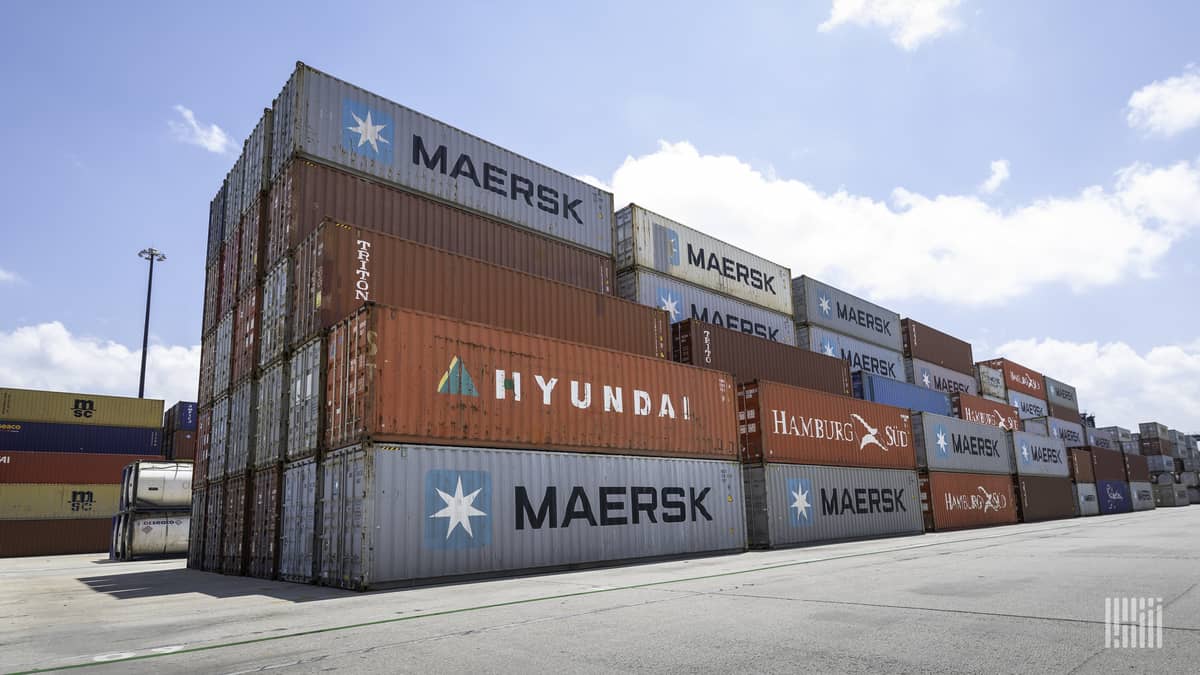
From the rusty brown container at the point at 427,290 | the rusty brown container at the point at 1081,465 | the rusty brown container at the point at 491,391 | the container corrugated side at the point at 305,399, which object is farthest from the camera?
the rusty brown container at the point at 1081,465

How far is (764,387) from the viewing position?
2306cm

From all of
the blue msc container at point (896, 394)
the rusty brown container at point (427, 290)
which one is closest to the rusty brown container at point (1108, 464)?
the blue msc container at point (896, 394)

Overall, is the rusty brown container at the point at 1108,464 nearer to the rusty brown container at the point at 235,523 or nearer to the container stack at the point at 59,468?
the rusty brown container at the point at 235,523

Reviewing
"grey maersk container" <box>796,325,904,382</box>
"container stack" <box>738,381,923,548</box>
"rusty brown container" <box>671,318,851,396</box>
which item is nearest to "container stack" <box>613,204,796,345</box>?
"rusty brown container" <box>671,318,851,396</box>

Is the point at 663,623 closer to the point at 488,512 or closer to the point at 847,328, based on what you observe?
the point at 488,512

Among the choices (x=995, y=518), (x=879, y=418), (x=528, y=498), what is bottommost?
(x=995, y=518)

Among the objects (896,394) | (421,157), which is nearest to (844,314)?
(896,394)

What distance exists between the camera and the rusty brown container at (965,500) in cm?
3078

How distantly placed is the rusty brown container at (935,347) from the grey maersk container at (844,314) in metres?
0.80

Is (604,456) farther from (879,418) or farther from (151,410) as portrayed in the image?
(151,410)

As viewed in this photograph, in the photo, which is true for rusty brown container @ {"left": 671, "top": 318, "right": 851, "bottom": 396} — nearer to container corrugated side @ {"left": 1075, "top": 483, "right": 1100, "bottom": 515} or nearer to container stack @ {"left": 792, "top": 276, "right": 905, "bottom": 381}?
container stack @ {"left": 792, "top": 276, "right": 905, "bottom": 381}

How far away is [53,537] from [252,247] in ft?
93.5

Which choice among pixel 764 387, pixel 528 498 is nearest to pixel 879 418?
pixel 764 387

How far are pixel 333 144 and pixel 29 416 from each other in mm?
32449
